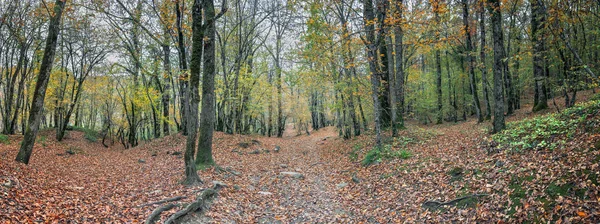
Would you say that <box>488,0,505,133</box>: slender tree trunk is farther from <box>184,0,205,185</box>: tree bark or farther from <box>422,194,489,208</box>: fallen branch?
<box>184,0,205,185</box>: tree bark

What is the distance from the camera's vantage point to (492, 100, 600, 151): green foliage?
663cm

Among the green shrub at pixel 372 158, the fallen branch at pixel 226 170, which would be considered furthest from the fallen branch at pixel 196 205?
the green shrub at pixel 372 158

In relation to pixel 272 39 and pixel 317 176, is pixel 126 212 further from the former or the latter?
pixel 272 39

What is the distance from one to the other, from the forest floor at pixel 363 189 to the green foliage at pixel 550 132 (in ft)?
1.25

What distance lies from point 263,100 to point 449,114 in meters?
17.2

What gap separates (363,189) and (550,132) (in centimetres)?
499

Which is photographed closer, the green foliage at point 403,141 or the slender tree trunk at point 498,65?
the slender tree trunk at point 498,65

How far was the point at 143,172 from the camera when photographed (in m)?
11.6

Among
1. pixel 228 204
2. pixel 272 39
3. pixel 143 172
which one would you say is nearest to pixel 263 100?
pixel 272 39

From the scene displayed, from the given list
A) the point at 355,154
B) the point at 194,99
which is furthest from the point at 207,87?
the point at 355,154

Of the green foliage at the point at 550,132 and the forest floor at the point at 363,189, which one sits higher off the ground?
the green foliage at the point at 550,132

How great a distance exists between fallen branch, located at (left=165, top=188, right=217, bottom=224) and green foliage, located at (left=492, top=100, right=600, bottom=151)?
7809mm

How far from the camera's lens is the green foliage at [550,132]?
21.8 ft

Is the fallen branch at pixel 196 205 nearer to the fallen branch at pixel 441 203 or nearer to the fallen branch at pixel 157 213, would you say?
the fallen branch at pixel 157 213
